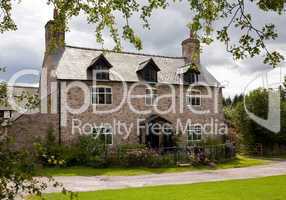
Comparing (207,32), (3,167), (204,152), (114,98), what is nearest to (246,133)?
(204,152)

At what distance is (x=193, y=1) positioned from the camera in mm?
7012

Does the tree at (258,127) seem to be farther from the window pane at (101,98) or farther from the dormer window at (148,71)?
the window pane at (101,98)

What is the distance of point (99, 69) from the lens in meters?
36.2

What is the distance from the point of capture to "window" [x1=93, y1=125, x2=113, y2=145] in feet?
115

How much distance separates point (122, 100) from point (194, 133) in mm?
8063

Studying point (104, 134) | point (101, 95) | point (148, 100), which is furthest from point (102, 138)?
point (148, 100)

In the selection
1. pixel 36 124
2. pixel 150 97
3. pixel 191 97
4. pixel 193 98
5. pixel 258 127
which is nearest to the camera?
pixel 36 124

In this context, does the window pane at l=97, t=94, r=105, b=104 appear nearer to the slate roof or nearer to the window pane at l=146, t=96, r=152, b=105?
the slate roof

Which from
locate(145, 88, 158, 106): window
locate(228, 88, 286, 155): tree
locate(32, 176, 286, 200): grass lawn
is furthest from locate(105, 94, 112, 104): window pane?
locate(228, 88, 286, 155): tree

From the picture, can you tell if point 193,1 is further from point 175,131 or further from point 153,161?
point 175,131

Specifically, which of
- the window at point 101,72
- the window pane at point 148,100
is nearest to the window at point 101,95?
the window at point 101,72

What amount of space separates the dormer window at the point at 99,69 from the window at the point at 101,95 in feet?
3.11

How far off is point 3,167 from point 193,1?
4.01 m

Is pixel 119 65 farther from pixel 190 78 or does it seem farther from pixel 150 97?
pixel 190 78
